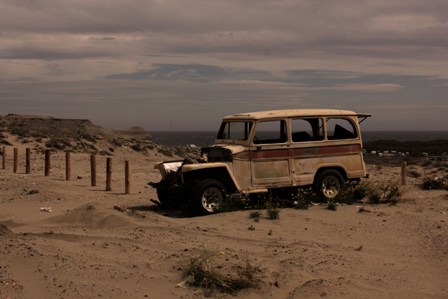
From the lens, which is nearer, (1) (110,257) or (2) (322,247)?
(1) (110,257)

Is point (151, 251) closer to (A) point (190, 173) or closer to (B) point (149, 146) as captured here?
(A) point (190, 173)

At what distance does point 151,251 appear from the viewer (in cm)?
823

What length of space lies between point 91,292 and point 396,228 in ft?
19.5

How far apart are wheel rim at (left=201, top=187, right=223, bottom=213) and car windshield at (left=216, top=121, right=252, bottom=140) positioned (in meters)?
1.50

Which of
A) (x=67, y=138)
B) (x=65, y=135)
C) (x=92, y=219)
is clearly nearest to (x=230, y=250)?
(x=92, y=219)

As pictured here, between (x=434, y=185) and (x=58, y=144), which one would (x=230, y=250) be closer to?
(x=434, y=185)

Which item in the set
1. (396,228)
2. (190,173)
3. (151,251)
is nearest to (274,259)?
(151,251)

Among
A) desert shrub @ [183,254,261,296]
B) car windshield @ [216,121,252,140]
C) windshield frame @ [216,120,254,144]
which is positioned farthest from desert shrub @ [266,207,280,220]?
desert shrub @ [183,254,261,296]

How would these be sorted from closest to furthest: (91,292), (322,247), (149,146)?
(91,292), (322,247), (149,146)

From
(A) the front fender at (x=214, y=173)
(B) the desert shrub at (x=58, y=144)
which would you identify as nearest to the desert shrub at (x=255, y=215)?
(A) the front fender at (x=214, y=173)

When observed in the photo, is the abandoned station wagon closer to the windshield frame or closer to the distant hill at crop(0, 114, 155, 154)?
the windshield frame

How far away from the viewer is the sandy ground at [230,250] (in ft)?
22.2

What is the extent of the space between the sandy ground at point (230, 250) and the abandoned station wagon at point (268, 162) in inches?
24.9

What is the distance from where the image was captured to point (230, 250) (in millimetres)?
8320
